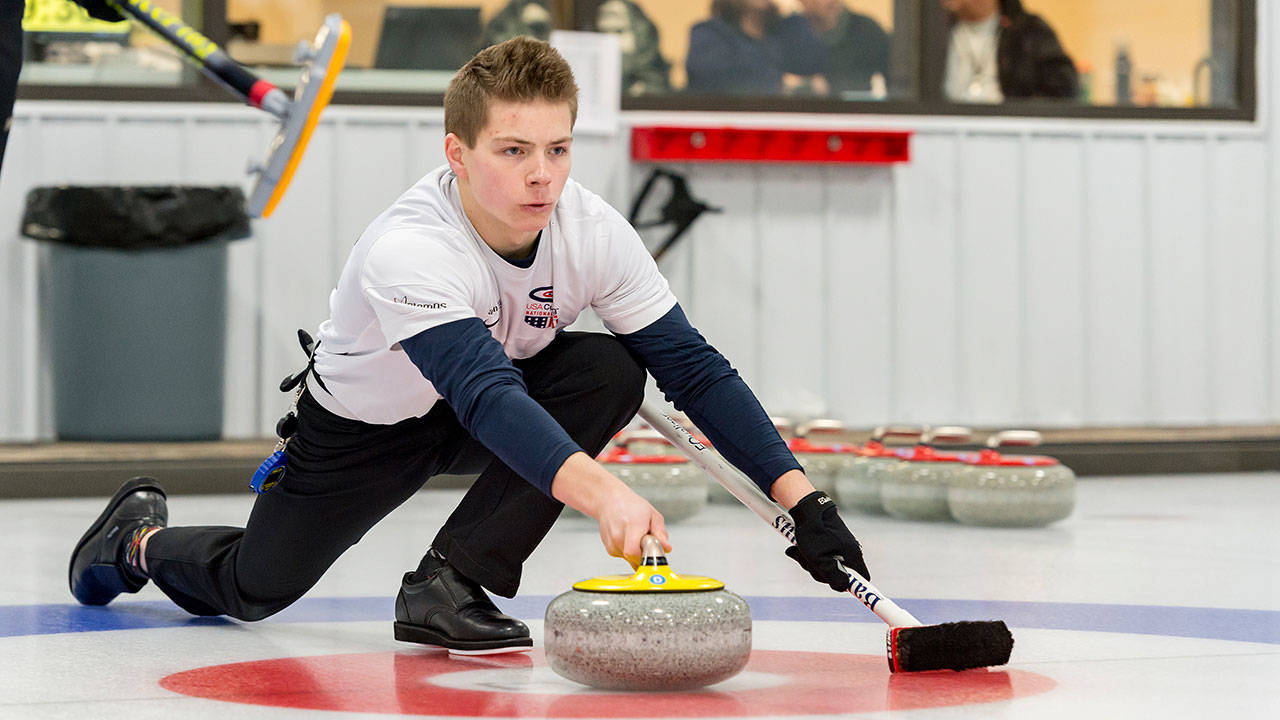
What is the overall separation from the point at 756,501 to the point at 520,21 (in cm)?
380

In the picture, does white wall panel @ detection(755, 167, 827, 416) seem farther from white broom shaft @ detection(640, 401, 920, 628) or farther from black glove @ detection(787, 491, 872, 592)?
black glove @ detection(787, 491, 872, 592)

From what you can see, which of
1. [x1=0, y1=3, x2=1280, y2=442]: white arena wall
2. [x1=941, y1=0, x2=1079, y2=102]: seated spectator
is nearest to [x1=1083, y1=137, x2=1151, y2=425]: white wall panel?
[x1=0, y1=3, x2=1280, y2=442]: white arena wall

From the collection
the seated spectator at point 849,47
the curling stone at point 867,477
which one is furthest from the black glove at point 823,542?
the seated spectator at point 849,47

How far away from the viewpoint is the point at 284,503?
242cm

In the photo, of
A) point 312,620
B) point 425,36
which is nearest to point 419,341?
point 312,620

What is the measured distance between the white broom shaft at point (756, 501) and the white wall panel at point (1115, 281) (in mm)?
3960

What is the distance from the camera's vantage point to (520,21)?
224 inches

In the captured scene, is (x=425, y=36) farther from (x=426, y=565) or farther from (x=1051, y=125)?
(x=426, y=565)

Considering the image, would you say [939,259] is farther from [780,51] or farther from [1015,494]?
[1015,494]

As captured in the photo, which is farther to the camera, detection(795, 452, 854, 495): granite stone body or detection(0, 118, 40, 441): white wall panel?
detection(0, 118, 40, 441): white wall panel

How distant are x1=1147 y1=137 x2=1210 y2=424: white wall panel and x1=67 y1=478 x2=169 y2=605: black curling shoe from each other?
170 inches

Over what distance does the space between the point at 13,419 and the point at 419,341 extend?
3.62m

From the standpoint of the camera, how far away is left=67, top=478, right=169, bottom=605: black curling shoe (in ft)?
8.73

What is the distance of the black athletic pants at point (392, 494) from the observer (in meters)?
2.27
